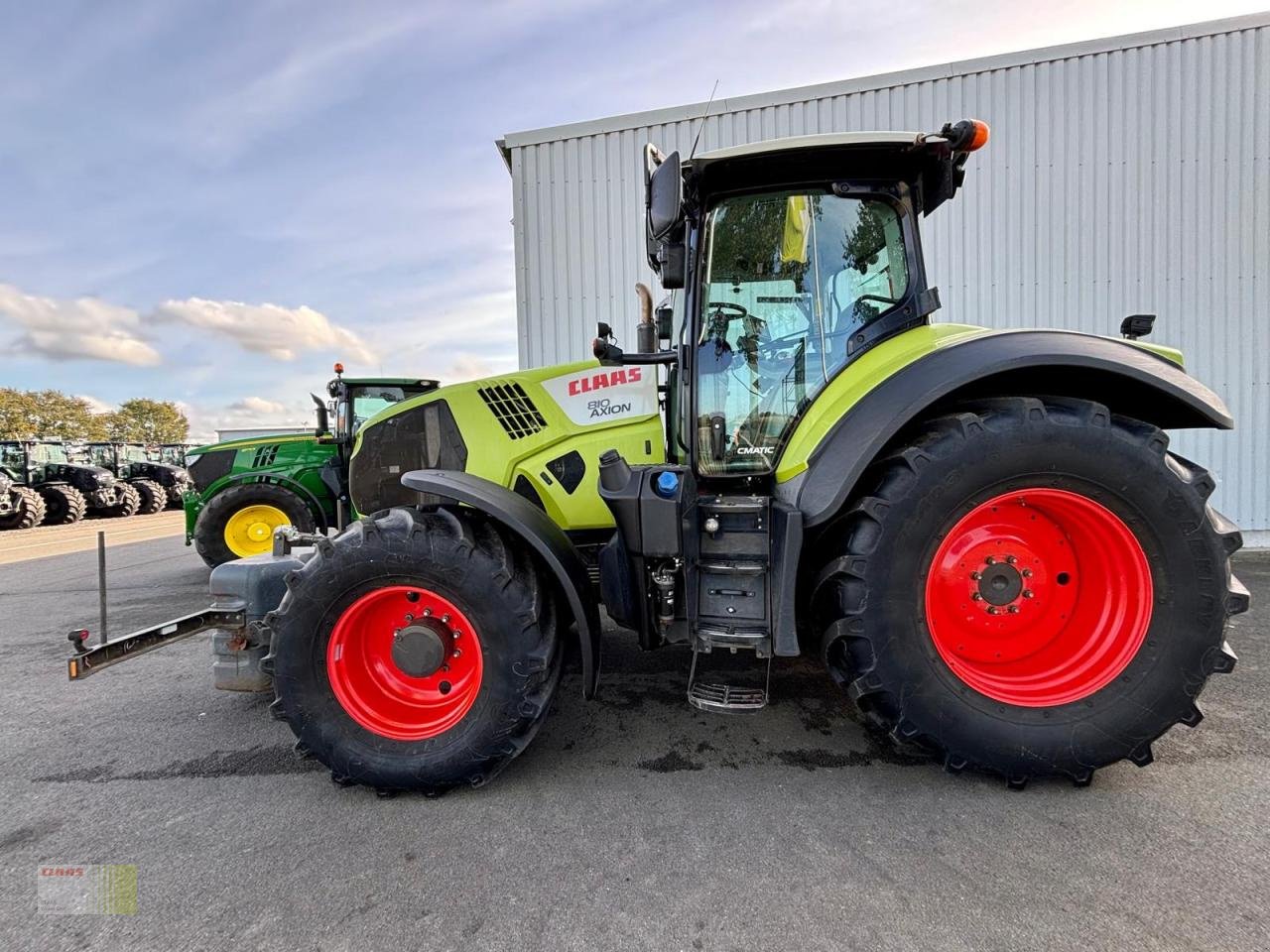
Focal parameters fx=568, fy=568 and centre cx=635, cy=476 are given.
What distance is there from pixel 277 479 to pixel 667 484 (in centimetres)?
545

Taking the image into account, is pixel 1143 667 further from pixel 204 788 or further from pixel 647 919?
pixel 204 788

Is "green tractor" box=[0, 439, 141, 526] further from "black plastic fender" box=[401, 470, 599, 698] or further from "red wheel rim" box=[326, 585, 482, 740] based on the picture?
"black plastic fender" box=[401, 470, 599, 698]

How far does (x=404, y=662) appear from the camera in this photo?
80.3 inches

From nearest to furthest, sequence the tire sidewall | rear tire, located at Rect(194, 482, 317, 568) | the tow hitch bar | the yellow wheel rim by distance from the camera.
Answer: the tire sidewall, the tow hitch bar, rear tire, located at Rect(194, 482, 317, 568), the yellow wheel rim

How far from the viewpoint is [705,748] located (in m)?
2.32

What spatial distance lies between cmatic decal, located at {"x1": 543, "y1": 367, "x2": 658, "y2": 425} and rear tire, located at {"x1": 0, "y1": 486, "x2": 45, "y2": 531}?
1628cm

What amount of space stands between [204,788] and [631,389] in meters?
2.30

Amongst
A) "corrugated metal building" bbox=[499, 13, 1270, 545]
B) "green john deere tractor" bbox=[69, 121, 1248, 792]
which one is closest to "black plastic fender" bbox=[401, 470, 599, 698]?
"green john deere tractor" bbox=[69, 121, 1248, 792]

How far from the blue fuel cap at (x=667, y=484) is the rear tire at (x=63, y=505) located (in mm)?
17704

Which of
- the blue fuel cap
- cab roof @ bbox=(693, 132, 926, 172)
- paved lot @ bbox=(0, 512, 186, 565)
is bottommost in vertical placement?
paved lot @ bbox=(0, 512, 186, 565)

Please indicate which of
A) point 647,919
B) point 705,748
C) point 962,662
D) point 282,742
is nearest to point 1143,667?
point 962,662

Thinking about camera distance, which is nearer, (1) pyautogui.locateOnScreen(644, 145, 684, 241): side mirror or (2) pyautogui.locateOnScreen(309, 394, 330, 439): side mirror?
(1) pyautogui.locateOnScreen(644, 145, 684, 241): side mirror

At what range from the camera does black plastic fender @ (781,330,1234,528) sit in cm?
192

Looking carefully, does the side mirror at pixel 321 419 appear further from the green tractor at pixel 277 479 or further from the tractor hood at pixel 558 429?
the tractor hood at pixel 558 429
